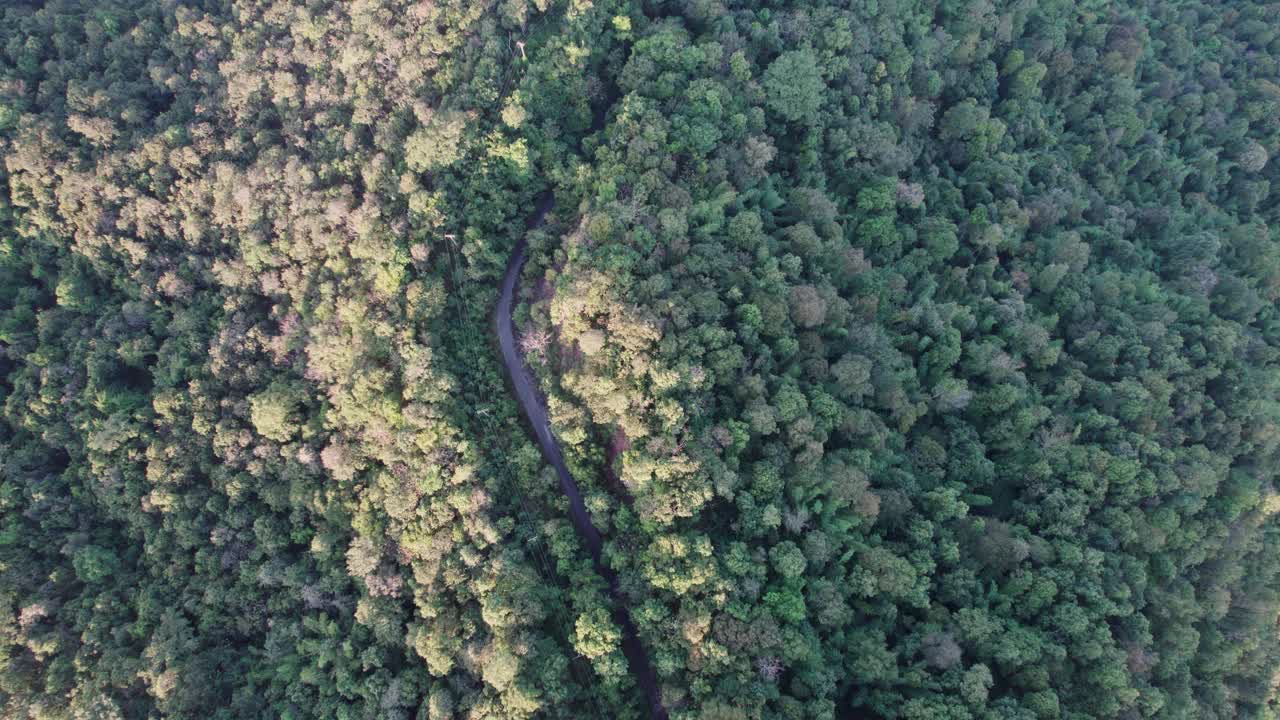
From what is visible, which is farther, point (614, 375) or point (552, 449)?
point (552, 449)

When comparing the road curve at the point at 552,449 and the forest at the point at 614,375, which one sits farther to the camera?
the road curve at the point at 552,449

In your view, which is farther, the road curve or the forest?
the road curve

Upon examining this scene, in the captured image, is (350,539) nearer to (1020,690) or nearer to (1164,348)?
(1020,690)

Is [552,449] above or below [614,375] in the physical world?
below

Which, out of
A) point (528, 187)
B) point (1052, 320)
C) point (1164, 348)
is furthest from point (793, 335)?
point (1164, 348)
